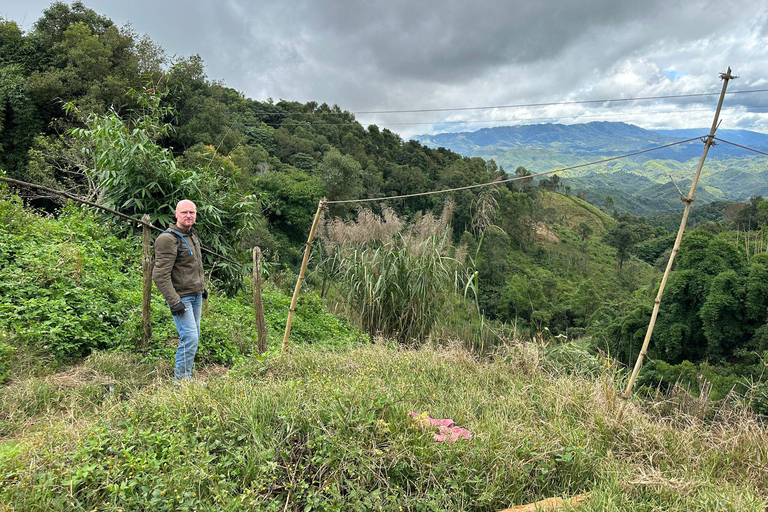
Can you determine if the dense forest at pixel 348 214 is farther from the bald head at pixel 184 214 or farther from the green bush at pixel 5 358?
the bald head at pixel 184 214

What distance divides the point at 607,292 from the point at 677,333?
22783 mm

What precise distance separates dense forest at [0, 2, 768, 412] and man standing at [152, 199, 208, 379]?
4.65ft

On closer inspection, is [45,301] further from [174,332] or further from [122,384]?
[122,384]

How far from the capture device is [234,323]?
4.52 m

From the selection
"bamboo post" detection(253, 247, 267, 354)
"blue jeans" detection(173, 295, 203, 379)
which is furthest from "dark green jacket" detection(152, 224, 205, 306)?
"bamboo post" detection(253, 247, 267, 354)

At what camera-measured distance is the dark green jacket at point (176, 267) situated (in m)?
2.98

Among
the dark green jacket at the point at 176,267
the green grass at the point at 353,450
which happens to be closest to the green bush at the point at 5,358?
the green grass at the point at 353,450

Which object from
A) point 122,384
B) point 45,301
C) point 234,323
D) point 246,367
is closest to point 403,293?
point 234,323

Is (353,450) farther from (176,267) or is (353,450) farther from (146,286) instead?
(146,286)

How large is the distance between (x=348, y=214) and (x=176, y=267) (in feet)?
24.0

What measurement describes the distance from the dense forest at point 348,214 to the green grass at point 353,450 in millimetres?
1436

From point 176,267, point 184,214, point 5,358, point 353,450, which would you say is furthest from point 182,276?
point 353,450

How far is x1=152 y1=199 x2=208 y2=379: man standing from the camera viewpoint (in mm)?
2992

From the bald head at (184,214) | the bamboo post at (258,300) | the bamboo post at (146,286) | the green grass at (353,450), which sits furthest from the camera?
the bamboo post at (258,300)
